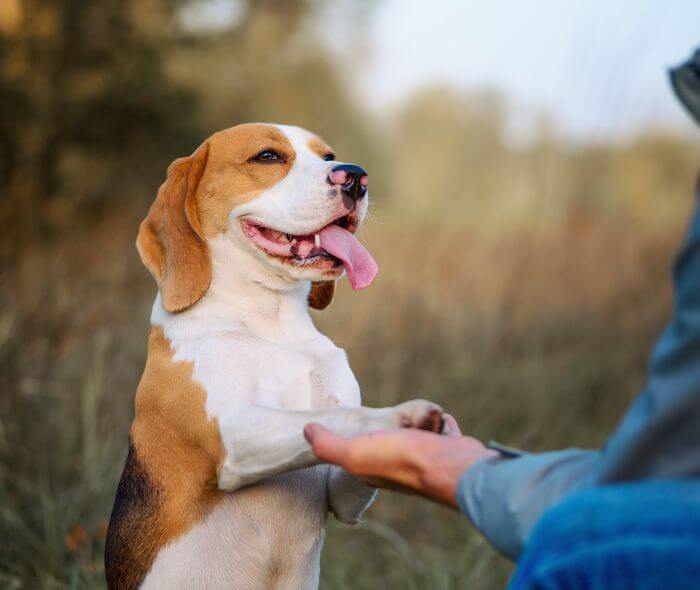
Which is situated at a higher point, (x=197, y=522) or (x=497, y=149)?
(x=197, y=522)

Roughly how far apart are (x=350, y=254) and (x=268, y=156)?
0.52m

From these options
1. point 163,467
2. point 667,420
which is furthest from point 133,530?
point 667,420

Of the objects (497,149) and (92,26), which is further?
(497,149)

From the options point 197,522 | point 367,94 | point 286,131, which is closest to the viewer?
point 197,522

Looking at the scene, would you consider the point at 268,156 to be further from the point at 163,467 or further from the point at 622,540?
the point at 622,540

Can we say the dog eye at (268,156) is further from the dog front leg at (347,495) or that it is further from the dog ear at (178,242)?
the dog front leg at (347,495)

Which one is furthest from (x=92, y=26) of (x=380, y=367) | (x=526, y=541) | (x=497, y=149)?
(x=497, y=149)

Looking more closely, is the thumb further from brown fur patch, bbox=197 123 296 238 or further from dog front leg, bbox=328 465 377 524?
brown fur patch, bbox=197 123 296 238

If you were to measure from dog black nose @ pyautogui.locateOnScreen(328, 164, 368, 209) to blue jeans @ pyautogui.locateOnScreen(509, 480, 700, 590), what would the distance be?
4.99ft

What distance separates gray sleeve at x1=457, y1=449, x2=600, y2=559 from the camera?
1628mm

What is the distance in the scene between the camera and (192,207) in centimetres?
292

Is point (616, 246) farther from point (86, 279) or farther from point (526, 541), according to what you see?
point (526, 541)

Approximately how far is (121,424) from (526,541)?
12.1ft

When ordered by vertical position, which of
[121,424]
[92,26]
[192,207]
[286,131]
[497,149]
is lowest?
[497,149]
